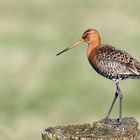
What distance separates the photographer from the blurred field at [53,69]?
18703 mm

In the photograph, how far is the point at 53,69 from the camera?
73.9 feet

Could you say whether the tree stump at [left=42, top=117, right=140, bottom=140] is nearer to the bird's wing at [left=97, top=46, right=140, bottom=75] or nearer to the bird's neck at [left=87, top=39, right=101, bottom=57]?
the bird's wing at [left=97, top=46, right=140, bottom=75]

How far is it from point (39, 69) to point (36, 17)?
8154 mm

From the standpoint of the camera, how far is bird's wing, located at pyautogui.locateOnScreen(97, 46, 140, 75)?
44.7 ft

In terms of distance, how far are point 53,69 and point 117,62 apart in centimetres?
Answer: 892

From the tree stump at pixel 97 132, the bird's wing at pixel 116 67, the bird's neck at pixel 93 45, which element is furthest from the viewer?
the bird's neck at pixel 93 45

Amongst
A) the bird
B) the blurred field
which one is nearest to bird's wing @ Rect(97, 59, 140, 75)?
the bird

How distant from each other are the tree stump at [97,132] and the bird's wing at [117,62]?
8.03 ft

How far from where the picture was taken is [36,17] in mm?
30328

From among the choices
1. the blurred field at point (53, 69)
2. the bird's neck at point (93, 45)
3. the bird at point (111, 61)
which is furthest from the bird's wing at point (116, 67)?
the blurred field at point (53, 69)

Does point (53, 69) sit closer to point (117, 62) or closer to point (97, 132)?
point (117, 62)

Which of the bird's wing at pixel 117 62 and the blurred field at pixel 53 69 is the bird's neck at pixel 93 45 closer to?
the bird's wing at pixel 117 62

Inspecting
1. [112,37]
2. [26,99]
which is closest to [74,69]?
[26,99]

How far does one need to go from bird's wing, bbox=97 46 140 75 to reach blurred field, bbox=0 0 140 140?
6.77ft
